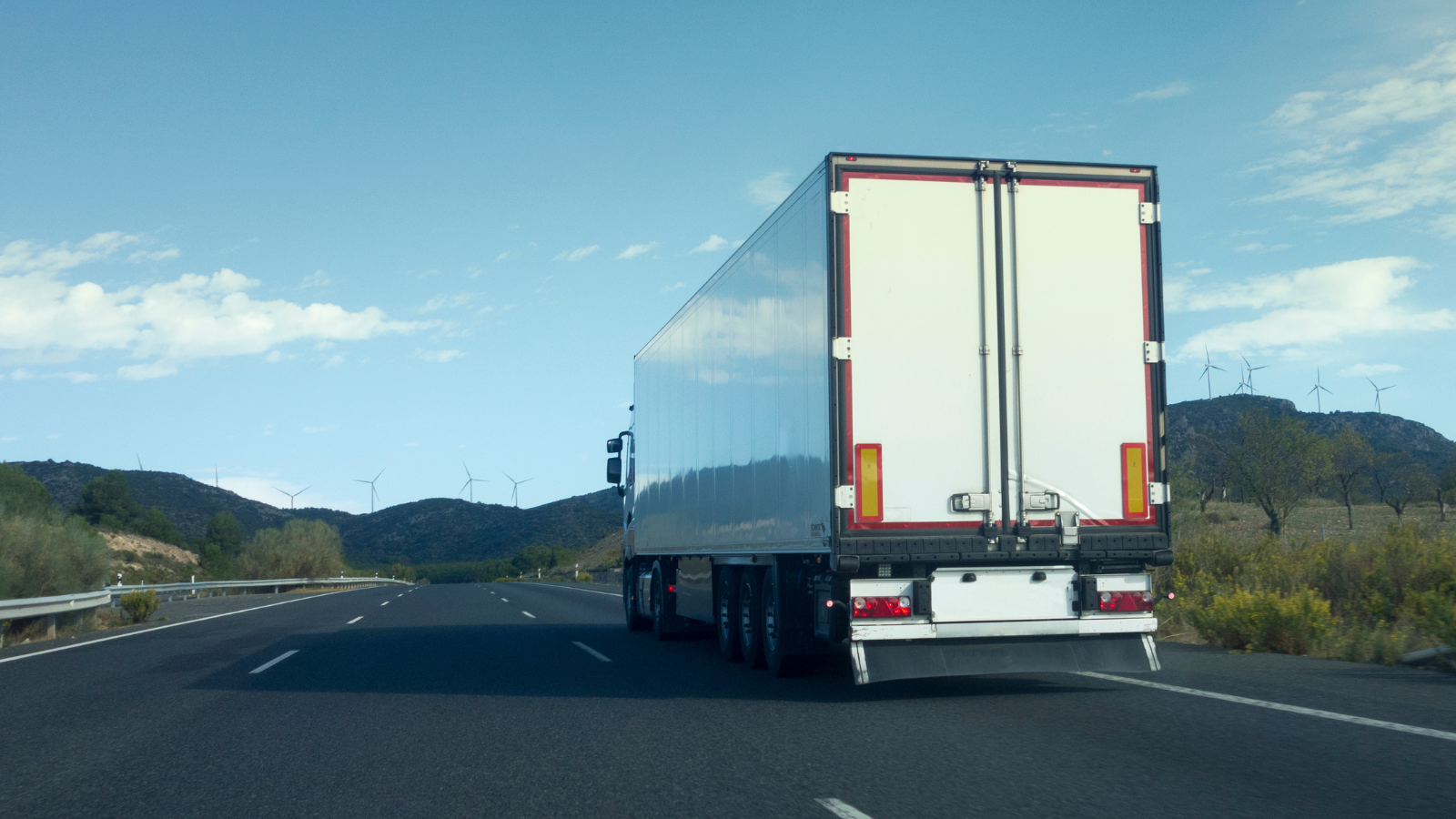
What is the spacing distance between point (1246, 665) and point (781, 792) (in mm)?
6242

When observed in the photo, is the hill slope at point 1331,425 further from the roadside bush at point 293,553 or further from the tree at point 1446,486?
the roadside bush at point 293,553

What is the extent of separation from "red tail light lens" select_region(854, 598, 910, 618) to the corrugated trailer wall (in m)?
0.49

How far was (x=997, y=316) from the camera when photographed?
27.3ft

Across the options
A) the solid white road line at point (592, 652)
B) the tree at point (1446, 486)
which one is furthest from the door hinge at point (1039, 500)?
the tree at point (1446, 486)

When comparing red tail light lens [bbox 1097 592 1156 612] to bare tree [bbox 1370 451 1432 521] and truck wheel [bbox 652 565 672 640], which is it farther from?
bare tree [bbox 1370 451 1432 521]

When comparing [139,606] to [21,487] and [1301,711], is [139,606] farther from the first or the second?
[21,487]

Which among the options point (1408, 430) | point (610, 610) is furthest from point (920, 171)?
point (1408, 430)

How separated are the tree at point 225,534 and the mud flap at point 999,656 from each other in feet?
304

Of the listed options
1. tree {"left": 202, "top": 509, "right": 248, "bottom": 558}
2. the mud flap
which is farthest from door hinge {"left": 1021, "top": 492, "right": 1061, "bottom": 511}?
tree {"left": 202, "top": 509, "right": 248, "bottom": 558}

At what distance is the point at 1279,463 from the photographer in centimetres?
4153

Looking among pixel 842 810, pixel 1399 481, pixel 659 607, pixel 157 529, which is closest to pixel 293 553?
pixel 659 607

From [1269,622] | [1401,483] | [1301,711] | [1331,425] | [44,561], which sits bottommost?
[1301,711]

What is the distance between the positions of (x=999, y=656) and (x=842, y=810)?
343cm

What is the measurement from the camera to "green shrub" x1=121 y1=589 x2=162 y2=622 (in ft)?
70.0
